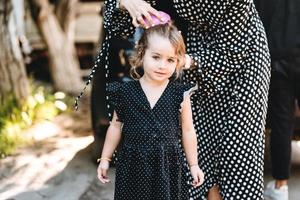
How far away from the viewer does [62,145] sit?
622 cm

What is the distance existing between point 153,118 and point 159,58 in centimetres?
29

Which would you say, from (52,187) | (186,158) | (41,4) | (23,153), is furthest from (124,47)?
(41,4)

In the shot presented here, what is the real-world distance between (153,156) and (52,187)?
2257 millimetres

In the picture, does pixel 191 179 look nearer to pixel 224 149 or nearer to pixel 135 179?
pixel 224 149

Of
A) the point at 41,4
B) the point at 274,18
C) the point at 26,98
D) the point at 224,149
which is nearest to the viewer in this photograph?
the point at 224,149

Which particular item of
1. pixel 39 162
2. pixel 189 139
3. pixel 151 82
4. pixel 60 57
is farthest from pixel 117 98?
pixel 60 57

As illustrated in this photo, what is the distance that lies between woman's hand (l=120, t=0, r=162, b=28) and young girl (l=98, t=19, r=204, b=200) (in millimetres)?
53

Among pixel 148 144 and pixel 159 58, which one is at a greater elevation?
pixel 159 58

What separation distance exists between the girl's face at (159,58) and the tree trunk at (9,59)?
13.8 feet

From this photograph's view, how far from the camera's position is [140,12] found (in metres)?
2.94

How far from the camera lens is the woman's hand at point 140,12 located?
2912mm

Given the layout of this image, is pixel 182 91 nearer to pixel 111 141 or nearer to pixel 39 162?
pixel 111 141

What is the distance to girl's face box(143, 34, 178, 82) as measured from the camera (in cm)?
284

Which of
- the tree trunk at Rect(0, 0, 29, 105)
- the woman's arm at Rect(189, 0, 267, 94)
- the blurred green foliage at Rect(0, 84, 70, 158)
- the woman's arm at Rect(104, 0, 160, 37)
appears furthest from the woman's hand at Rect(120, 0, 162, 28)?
the tree trunk at Rect(0, 0, 29, 105)
